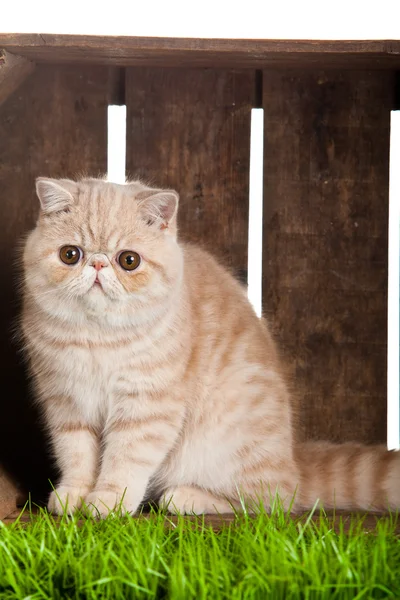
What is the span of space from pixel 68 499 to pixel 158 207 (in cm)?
91

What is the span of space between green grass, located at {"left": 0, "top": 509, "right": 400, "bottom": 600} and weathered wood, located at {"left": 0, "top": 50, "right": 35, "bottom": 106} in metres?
1.34

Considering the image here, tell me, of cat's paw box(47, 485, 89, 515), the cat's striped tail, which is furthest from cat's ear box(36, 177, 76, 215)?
the cat's striped tail

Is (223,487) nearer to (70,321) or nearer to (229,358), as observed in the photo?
(229,358)

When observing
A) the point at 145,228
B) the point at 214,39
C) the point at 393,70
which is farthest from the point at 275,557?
the point at 393,70

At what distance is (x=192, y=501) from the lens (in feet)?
8.74

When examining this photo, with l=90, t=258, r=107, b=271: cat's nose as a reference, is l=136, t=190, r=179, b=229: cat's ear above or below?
above

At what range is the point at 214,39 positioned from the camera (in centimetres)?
248

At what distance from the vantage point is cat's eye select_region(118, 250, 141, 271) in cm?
251

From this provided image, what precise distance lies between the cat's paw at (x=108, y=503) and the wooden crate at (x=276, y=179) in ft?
2.68

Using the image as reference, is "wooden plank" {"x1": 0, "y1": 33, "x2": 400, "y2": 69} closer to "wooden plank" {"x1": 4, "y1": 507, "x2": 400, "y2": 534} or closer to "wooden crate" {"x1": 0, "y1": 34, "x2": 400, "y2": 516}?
"wooden crate" {"x1": 0, "y1": 34, "x2": 400, "y2": 516}

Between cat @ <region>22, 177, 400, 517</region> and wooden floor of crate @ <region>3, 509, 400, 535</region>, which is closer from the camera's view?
wooden floor of crate @ <region>3, 509, 400, 535</region>

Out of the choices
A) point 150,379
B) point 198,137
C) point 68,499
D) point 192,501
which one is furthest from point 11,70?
point 192,501

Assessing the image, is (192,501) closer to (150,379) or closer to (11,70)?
(150,379)

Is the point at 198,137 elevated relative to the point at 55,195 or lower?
elevated
